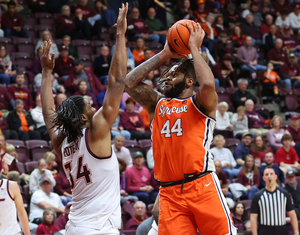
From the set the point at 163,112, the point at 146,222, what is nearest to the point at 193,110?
the point at 163,112

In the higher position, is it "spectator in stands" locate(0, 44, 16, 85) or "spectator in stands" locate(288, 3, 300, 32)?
"spectator in stands" locate(288, 3, 300, 32)

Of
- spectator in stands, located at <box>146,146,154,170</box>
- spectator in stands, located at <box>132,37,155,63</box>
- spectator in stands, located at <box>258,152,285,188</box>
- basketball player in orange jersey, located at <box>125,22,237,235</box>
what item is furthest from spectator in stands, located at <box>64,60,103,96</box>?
basketball player in orange jersey, located at <box>125,22,237,235</box>

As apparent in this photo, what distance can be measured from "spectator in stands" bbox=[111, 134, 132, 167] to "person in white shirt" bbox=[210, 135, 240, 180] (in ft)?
6.33

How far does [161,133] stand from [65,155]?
89 cm

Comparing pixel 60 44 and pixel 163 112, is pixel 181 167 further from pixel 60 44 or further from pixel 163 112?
pixel 60 44

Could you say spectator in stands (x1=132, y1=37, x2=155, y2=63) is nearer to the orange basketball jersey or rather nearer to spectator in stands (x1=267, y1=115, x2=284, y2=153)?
spectator in stands (x1=267, y1=115, x2=284, y2=153)

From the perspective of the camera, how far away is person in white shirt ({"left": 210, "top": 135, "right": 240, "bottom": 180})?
33.6ft

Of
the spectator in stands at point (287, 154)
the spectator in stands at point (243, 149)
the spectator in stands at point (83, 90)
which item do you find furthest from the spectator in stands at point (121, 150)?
the spectator in stands at point (287, 154)

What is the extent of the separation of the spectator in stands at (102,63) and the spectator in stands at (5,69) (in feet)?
7.26

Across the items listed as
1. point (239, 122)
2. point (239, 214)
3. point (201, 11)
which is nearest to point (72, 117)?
point (239, 214)

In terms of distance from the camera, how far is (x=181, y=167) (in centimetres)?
384

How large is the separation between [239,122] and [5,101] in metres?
5.69

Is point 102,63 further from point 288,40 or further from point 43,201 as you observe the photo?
point 288,40

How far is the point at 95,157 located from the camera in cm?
337
